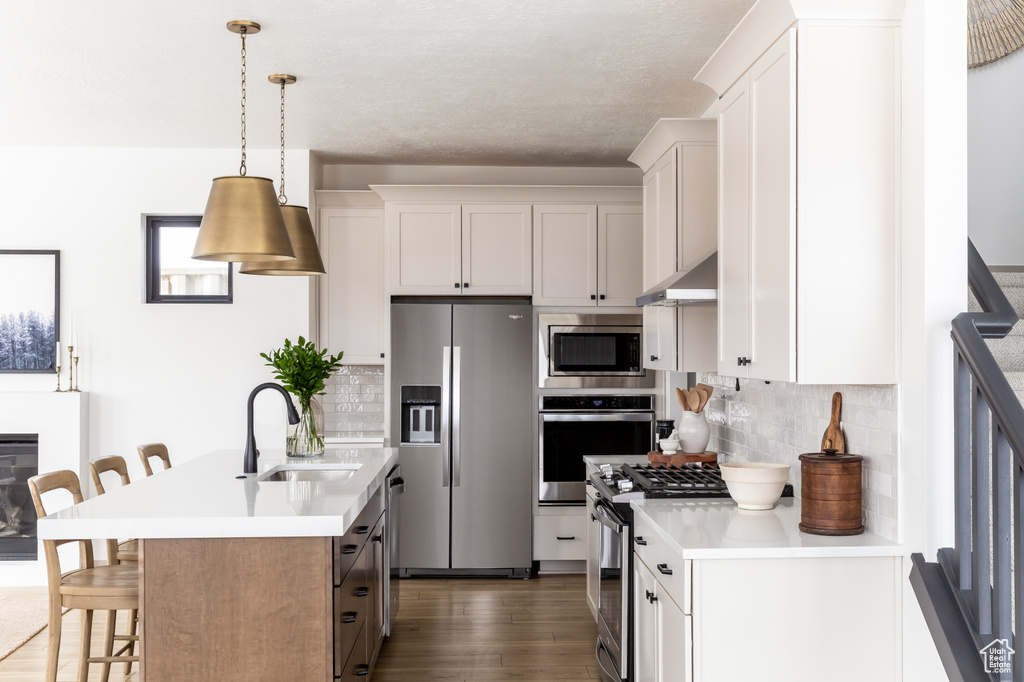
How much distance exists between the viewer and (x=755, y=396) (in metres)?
3.58

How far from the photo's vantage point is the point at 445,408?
17.2 ft

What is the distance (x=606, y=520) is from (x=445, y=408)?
220 centimetres

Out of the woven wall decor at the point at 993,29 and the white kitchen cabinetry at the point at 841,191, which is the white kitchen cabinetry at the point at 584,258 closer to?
the woven wall decor at the point at 993,29

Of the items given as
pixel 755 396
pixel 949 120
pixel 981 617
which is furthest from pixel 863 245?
pixel 755 396

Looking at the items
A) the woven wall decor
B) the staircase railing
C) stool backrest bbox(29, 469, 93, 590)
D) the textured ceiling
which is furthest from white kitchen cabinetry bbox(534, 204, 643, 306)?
Answer: the staircase railing

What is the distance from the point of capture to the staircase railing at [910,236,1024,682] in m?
1.77

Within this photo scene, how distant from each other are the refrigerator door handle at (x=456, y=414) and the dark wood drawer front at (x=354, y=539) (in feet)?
5.43

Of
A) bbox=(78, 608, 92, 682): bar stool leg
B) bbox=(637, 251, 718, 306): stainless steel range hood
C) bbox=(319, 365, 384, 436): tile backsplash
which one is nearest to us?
bbox=(78, 608, 92, 682): bar stool leg

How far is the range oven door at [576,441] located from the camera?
209 inches

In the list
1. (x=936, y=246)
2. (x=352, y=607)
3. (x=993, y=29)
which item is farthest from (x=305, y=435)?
(x=993, y=29)

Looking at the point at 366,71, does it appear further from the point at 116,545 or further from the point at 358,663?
the point at 358,663

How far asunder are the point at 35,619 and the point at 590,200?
397 centimetres

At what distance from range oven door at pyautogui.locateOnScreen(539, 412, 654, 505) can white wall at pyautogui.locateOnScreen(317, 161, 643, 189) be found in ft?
5.60

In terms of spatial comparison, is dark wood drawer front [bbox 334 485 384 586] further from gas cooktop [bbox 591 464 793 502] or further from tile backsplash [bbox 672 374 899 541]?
tile backsplash [bbox 672 374 899 541]
